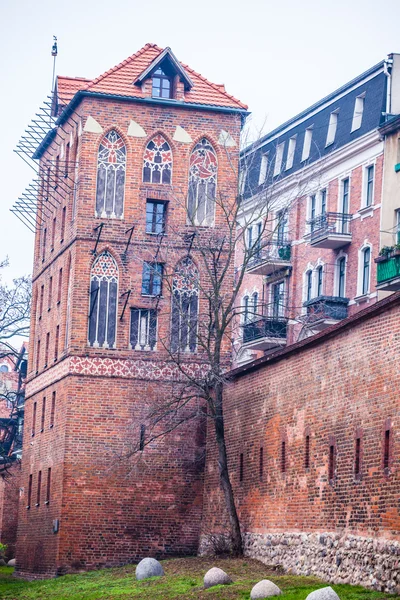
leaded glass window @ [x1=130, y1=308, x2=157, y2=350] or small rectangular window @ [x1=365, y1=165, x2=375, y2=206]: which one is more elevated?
small rectangular window @ [x1=365, y1=165, x2=375, y2=206]

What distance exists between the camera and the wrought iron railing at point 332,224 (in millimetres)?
49625

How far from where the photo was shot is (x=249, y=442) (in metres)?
34.8

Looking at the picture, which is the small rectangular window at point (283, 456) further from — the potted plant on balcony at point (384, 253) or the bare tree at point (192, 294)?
the potted plant on balcony at point (384, 253)

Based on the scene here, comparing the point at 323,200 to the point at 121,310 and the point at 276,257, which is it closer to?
the point at 276,257

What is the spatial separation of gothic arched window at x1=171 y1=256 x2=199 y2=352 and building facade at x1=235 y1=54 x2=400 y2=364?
3.26 m

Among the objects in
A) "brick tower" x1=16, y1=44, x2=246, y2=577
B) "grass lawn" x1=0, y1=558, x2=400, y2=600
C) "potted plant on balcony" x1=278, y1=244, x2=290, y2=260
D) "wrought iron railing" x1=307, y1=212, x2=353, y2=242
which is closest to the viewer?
"grass lawn" x1=0, y1=558, x2=400, y2=600

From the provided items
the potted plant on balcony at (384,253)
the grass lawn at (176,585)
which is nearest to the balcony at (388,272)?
the potted plant on balcony at (384,253)

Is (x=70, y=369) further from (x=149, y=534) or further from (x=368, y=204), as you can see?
(x=368, y=204)

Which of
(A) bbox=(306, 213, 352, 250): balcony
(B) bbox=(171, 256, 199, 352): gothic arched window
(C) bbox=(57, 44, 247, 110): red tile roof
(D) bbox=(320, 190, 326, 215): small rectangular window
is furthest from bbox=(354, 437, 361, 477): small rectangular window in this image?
(D) bbox=(320, 190, 326, 215): small rectangular window

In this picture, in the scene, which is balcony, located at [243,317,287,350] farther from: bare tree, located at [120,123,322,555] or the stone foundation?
the stone foundation

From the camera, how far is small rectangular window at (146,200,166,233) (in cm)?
4184

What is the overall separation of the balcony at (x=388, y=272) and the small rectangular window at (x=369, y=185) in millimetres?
3919

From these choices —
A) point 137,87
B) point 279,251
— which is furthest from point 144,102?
point 279,251

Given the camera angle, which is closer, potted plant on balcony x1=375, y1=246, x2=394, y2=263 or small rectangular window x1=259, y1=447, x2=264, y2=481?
small rectangular window x1=259, y1=447, x2=264, y2=481
